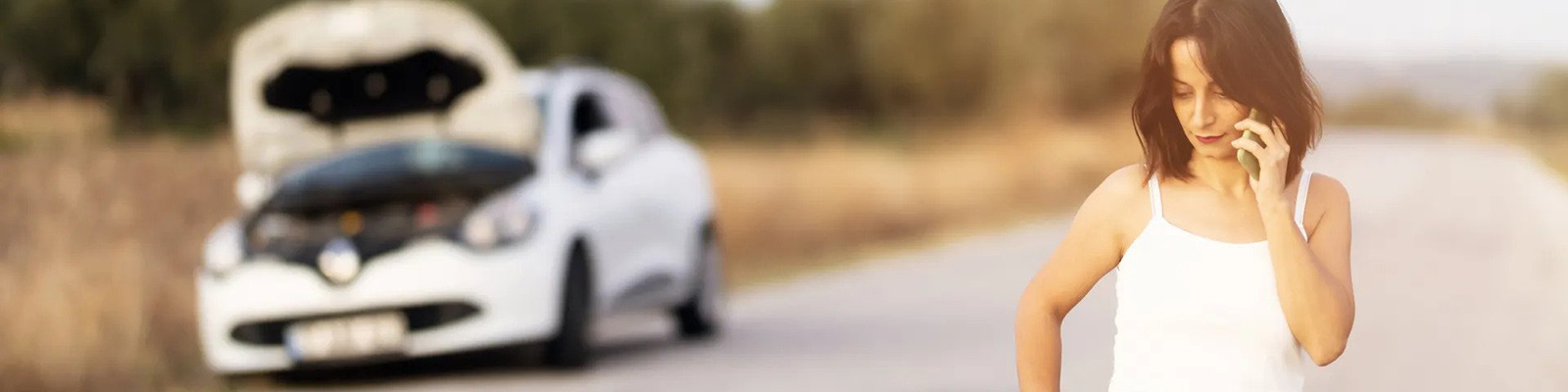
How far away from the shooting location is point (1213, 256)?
114 inches

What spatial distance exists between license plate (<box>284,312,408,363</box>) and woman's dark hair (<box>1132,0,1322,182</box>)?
24.1 ft

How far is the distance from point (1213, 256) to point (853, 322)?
10414mm

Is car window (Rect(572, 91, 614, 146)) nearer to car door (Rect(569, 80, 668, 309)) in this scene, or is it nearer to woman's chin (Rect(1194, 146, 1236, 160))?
car door (Rect(569, 80, 668, 309))

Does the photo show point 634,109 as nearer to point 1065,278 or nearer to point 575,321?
point 575,321

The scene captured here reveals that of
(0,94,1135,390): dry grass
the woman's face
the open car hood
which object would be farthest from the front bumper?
the woman's face

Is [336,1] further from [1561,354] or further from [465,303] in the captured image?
[1561,354]

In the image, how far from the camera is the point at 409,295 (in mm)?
10055

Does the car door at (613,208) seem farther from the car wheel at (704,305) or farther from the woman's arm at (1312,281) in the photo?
the woman's arm at (1312,281)

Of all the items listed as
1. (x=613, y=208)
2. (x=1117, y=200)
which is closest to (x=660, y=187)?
(x=613, y=208)

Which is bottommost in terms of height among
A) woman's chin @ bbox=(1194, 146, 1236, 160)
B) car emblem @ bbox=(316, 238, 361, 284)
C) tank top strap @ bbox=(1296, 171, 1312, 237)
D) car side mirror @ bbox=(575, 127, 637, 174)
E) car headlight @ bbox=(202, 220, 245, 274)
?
tank top strap @ bbox=(1296, 171, 1312, 237)

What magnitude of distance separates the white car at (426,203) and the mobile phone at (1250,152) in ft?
24.5

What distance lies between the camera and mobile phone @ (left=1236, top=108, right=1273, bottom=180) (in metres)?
2.84

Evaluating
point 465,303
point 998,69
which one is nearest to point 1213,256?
point 465,303

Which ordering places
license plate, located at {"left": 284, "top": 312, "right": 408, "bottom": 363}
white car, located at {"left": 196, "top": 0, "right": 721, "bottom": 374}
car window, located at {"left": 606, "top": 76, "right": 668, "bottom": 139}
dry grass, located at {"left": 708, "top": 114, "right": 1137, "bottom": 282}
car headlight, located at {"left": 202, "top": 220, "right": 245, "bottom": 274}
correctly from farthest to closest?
1. dry grass, located at {"left": 708, "top": 114, "right": 1137, "bottom": 282}
2. car window, located at {"left": 606, "top": 76, "right": 668, "bottom": 139}
3. car headlight, located at {"left": 202, "top": 220, "right": 245, "bottom": 274}
4. white car, located at {"left": 196, "top": 0, "right": 721, "bottom": 374}
5. license plate, located at {"left": 284, "top": 312, "right": 408, "bottom": 363}
